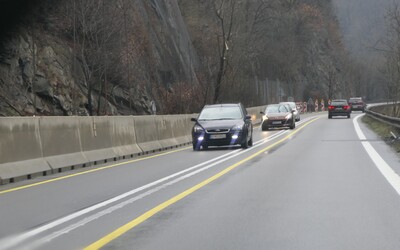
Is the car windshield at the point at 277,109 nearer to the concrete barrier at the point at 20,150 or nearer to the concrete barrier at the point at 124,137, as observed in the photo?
the concrete barrier at the point at 124,137

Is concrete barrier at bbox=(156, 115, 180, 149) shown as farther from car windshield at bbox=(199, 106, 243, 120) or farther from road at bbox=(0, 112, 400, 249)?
road at bbox=(0, 112, 400, 249)

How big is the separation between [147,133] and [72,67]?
1105cm

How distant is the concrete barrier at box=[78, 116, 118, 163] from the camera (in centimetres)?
1645

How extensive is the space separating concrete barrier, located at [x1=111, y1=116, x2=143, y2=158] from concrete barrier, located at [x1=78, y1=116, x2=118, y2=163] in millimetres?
298

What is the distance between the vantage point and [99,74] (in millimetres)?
32844

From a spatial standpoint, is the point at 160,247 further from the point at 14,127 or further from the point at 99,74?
the point at 99,74

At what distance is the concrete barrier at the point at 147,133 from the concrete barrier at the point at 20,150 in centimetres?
662

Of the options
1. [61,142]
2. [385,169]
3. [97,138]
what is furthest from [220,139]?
[385,169]

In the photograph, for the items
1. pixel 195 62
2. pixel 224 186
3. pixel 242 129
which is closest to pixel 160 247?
pixel 224 186

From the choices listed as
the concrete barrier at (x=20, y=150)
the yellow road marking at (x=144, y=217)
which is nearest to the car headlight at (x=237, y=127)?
the yellow road marking at (x=144, y=217)

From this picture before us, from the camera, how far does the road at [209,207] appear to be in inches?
265

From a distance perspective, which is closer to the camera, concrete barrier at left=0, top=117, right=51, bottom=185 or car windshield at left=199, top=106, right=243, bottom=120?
concrete barrier at left=0, top=117, right=51, bottom=185

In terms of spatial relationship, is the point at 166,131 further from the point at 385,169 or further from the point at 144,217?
the point at 144,217

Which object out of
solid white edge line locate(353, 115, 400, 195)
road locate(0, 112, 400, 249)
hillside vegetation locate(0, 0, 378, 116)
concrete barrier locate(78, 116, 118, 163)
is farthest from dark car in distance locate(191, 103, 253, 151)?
hillside vegetation locate(0, 0, 378, 116)
